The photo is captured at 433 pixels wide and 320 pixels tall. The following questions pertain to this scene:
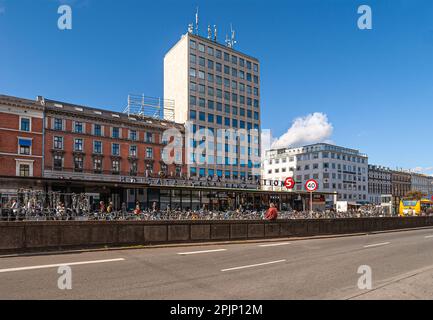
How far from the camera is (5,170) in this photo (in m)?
49.2

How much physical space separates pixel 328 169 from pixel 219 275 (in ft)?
347

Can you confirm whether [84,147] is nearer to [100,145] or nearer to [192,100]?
[100,145]

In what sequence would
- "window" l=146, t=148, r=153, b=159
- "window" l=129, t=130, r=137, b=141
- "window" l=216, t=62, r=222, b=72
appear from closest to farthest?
"window" l=129, t=130, r=137, b=141, "window" l=146, t=148, r=153, b=159, "window" l=216, t=62, r=222, b=72

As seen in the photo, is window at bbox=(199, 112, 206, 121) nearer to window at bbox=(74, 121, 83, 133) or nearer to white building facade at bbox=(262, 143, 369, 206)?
window at bbox=(74, 121, 83, 133)

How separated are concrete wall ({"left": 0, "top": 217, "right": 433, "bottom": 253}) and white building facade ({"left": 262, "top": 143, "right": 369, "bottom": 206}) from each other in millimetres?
83852

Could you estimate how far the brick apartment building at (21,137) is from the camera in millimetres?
49750

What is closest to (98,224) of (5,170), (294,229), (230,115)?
(294,229)

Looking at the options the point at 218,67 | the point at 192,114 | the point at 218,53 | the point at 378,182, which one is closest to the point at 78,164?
the point at 192,114

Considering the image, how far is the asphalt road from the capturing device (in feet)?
24.3

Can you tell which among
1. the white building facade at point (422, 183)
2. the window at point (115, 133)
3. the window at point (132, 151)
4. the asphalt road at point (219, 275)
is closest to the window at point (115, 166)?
the window at point (132, 151)

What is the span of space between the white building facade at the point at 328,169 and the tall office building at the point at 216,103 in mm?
28793

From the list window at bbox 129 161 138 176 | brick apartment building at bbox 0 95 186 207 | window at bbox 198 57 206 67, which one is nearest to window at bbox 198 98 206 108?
window at bbox 198 57 206 67

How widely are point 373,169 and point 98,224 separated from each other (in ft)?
412

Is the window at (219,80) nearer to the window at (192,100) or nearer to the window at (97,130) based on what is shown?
the window at (192,100)
